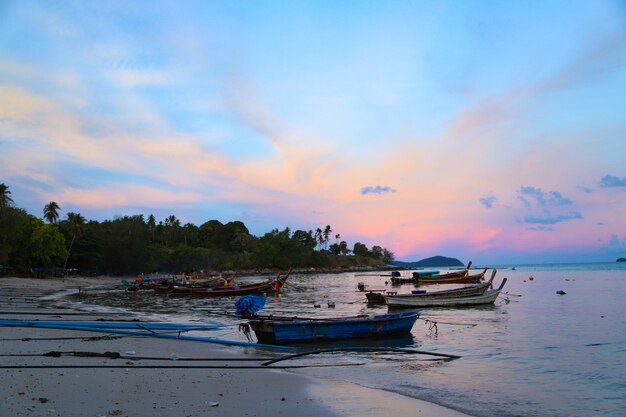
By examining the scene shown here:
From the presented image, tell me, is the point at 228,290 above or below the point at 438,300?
below

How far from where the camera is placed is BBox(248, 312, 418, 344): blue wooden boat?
605 inches

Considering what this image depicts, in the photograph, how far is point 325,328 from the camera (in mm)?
16047

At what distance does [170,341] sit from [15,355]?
4.99 meters

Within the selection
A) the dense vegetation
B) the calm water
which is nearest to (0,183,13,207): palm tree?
the dense vegetation

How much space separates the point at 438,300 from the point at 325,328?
16.2 metres

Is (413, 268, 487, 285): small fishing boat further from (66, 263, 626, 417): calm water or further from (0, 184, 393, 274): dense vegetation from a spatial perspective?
(0, 184, 393, 274): dense vegetation

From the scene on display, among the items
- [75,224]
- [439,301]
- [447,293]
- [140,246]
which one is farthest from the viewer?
[140,246]

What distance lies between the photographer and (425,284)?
6500 cm

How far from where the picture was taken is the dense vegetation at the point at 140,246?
60.3 meters

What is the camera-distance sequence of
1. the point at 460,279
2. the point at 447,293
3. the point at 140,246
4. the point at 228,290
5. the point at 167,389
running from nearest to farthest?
the point at 167,389, the point at 447,293, the point at 228,290, the point at 460,279, the point at 140,246

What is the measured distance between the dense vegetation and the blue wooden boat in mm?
43453

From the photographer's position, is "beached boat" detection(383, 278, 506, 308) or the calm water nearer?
the calm water

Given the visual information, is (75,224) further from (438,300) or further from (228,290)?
(438,300)

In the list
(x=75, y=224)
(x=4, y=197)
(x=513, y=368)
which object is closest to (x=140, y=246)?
(x=75, y=224)
